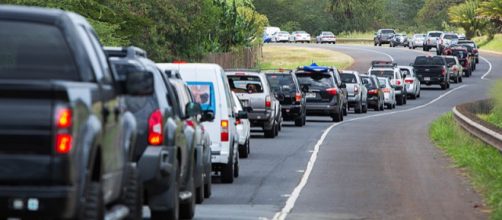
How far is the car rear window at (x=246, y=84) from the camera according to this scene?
33.6 metres

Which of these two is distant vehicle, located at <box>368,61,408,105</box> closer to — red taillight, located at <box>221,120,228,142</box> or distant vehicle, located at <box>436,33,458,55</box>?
distant vehicle, located at <box>436,33,458,55</box>

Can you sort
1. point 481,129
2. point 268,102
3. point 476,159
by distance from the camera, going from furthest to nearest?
point 268,102, point 481,129, point 476,159

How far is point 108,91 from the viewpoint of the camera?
10781 millimetres

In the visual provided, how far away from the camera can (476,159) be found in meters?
26.0

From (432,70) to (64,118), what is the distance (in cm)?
6672

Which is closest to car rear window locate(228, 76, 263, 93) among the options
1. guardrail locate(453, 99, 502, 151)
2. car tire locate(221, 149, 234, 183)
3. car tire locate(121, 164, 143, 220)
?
guardrail locate(453, 99, 502, 151)

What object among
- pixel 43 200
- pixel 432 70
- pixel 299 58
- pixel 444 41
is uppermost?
pixel 43 200

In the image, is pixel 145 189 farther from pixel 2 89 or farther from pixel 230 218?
pixel 2 89

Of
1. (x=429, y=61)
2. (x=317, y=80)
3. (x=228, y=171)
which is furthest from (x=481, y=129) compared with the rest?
(x=429, y=61)

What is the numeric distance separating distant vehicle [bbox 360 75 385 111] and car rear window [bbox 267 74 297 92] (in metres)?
16.0

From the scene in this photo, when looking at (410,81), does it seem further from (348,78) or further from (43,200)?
(43,200)

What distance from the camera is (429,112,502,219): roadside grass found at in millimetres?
19675

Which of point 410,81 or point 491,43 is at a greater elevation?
point 410,81

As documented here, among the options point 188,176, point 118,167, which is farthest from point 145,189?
point 118,167
